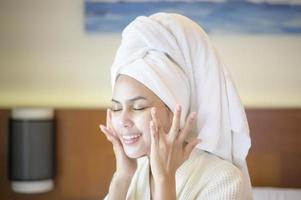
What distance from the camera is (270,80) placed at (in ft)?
8.25

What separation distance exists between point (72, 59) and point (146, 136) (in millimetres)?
1542

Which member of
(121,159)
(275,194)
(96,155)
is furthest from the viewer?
(96,155)

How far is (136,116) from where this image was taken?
1.15 meters

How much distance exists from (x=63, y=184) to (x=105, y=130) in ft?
4.57

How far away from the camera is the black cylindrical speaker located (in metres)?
2.27

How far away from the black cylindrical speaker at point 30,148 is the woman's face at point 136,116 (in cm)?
121

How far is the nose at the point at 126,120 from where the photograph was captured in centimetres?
115

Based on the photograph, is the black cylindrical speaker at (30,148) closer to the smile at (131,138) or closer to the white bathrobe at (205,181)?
the white bathrobe at (205,181)

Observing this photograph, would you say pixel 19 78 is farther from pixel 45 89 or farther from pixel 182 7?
pixel 182 7

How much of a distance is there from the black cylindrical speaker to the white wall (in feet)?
0.88

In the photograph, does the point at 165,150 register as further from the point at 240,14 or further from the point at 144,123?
the point at 240,14

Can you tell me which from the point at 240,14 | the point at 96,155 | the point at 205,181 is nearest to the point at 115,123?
the point at 205,181

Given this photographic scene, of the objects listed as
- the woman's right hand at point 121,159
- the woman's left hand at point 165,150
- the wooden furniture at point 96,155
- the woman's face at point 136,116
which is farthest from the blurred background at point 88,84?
the woman's left hand at point 165,150

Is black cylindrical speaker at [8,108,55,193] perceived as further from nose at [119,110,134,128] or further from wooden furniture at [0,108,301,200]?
nose at [119,110,134,128]
